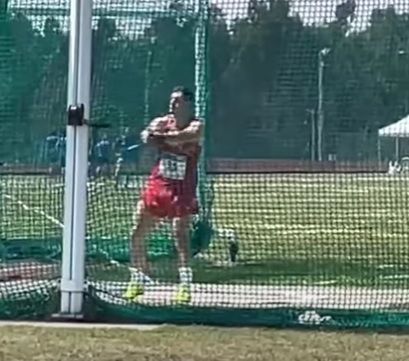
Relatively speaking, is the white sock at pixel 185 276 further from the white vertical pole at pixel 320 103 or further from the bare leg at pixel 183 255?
the white vertical pole at pixel 320 103

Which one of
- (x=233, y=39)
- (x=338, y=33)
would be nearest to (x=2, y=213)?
(x=233, y=39)

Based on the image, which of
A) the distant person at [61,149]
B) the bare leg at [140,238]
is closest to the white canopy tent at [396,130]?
the bare leg at [140,238]

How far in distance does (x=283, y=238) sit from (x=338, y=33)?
2.00m

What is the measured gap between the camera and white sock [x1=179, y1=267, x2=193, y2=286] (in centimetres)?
1055

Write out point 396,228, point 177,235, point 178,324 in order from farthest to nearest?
point 396,228 < point 177,235 < point 178,324

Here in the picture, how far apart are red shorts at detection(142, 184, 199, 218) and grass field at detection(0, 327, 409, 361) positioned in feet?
4.15

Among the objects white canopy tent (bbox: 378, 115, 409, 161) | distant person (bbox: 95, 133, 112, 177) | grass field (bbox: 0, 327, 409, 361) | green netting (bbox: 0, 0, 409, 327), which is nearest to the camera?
grass field (bbox: 0, 327, 409, 361)

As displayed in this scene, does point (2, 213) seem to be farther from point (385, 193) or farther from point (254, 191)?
point (385, 193)

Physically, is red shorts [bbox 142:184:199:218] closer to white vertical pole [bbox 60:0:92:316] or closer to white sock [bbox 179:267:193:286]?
white sock [bbox 179:267:193:286]

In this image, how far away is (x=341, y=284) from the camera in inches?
418

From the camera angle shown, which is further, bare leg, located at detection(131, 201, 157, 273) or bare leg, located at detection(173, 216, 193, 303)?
bare leg, located at detection(131, 201, 157, 273)

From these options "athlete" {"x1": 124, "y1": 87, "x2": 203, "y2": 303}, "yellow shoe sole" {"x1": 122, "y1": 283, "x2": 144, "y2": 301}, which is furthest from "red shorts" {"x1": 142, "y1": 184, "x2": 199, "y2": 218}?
"yellow shoe sole" {"x1": 122, "y1": 283, "x2": 144, "y2": 301}

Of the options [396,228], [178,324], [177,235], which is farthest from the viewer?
[396,228]

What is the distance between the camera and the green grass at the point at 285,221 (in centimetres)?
1085
